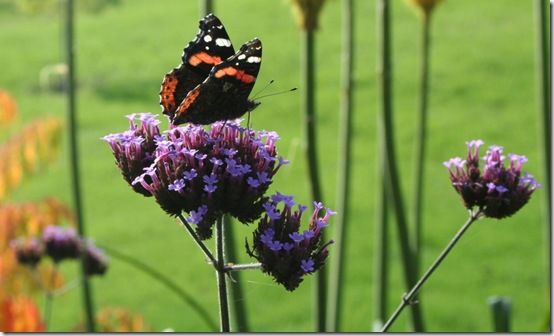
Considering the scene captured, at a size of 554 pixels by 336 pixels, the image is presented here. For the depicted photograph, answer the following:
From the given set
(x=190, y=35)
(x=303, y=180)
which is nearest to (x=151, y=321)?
(x=303, y=180)

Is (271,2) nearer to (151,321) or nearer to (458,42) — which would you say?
(458,42)

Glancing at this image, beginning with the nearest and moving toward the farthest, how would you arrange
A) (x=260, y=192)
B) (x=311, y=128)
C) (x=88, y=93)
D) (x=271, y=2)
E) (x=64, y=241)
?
(x=260, y=192) < (x=311, y=128) < (x=64, y=241) < (x=271, y=2) < (x=88, y=93)

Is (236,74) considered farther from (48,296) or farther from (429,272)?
(48,296)

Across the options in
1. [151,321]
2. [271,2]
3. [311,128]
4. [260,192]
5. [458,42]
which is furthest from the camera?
[458,42]

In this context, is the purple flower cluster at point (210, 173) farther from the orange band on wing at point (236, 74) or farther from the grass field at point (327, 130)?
the grass field at point (327, 130)

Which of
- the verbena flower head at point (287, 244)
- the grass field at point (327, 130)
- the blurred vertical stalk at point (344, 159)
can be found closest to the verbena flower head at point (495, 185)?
the verbena flower head at point (287, 244)

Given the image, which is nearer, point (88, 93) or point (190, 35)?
point (190, 35)

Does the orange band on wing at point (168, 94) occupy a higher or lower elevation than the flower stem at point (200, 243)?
higher
